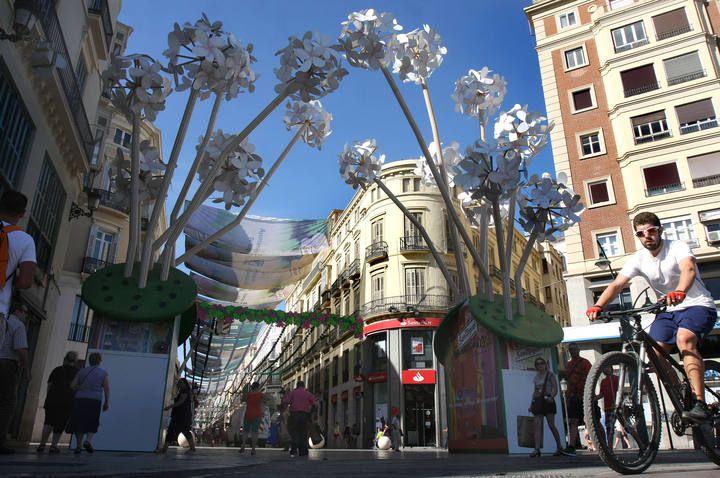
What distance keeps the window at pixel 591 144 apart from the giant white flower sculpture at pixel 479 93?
1836cm

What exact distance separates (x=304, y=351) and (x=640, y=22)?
125 feet

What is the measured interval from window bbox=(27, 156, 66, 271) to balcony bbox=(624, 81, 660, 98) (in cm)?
2472

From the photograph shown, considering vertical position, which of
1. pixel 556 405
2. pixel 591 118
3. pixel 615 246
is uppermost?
pixel 591 118

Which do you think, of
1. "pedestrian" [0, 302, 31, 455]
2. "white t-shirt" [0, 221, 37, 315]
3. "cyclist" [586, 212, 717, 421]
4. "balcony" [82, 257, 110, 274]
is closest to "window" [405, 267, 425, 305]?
"balcony" [82, 257, 110, 274]

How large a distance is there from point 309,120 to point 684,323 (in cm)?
822

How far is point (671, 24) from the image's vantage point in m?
26.4

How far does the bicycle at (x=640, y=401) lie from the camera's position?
10.4 ft

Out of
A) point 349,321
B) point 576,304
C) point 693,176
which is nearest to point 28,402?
point 349,321

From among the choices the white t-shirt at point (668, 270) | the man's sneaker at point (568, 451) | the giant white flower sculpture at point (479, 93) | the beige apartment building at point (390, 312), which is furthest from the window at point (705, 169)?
the white t-shirt at point (668, 270)

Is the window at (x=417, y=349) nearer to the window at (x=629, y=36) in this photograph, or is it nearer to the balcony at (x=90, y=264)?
the balcony at (x=90, y=264)

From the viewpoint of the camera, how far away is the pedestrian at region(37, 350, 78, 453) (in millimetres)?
8203

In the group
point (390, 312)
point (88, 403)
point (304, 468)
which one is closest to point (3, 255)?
point (304, 468)

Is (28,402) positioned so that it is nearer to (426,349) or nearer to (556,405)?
(556,405)

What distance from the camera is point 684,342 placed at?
3.61 meters
